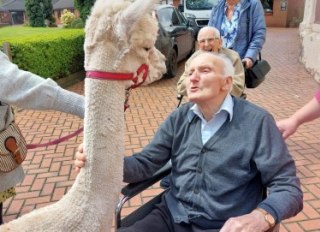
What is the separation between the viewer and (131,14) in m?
1.27

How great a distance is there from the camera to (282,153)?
1.88 metres

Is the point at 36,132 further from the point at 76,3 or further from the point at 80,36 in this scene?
the point at 76,3

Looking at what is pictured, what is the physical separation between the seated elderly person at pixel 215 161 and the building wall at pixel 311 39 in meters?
7.33

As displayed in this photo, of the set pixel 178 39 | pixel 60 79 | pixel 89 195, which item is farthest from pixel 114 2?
pixel 178 39

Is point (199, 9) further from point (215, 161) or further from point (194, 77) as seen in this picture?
point (215, 161)

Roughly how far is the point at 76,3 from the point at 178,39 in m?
5.62

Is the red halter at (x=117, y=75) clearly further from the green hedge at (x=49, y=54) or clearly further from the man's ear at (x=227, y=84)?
the green hedge at (x=49, y=54)

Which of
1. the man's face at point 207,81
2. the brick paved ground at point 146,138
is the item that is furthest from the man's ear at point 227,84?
the brick paved ground at point 146,138

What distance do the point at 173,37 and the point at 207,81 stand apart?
295 inches

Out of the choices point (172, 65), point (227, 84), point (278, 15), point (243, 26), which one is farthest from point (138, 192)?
point (278, 15)

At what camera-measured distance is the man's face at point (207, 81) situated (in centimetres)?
204

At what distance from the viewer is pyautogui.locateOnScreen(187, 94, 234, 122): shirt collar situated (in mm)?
2020

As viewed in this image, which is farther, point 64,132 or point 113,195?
point 64,132

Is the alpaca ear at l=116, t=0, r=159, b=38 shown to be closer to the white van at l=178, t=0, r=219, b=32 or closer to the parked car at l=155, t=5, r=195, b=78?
the parked car at l=155, t=5, r=195, b=78
